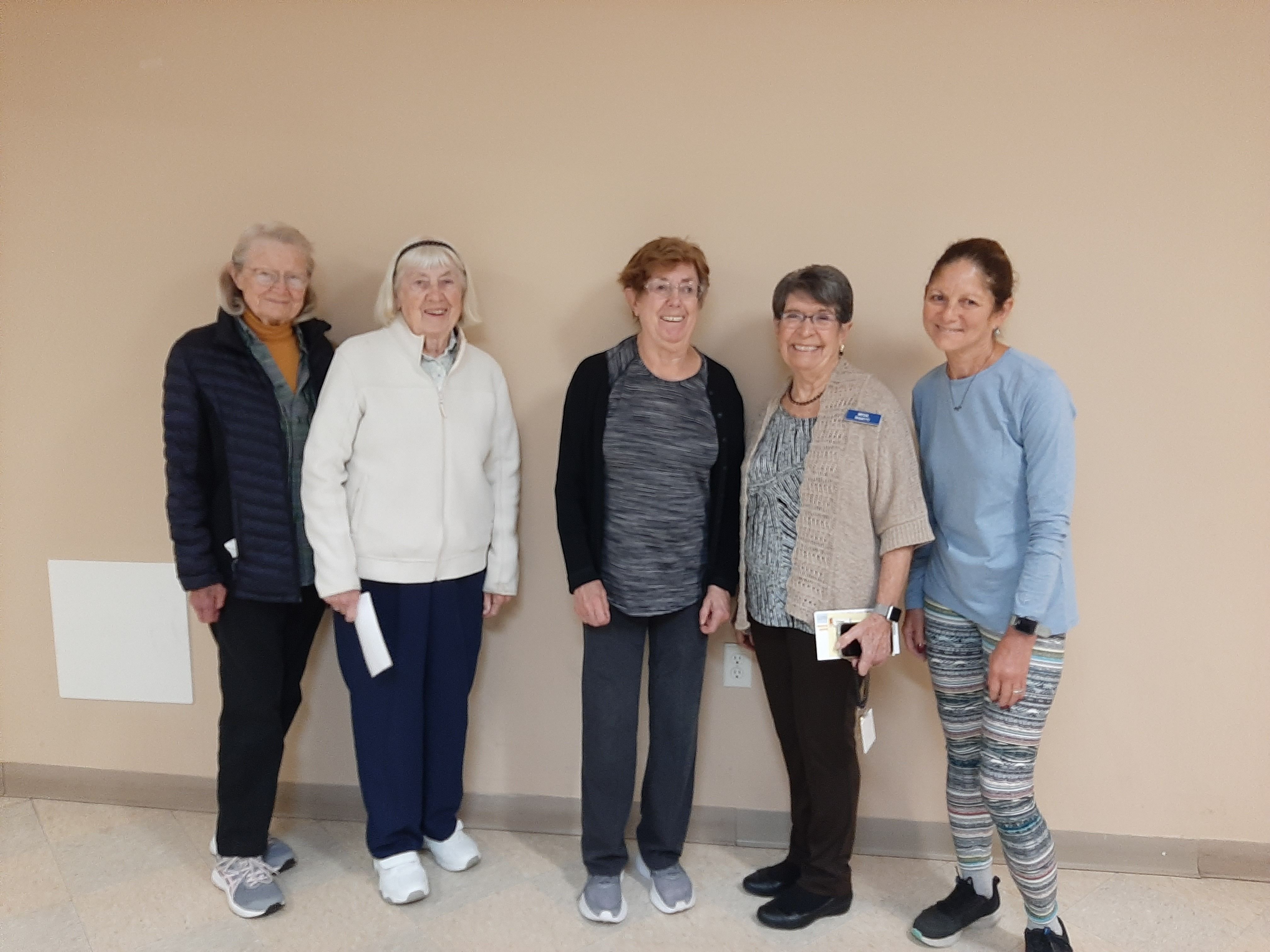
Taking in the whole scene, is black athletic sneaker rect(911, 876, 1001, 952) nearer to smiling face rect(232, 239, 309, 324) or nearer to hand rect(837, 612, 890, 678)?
hand rect(837, 612, 890, 678)

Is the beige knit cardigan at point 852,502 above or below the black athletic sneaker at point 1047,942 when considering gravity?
above

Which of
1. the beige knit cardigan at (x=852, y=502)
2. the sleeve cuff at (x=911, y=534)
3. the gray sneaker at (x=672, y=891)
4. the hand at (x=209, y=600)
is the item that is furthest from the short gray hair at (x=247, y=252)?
the gray sneaker at (x=672, y=891)

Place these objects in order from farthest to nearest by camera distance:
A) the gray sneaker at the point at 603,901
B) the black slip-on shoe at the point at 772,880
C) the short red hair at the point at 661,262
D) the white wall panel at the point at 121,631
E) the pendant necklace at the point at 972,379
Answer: the white wall panel at the point at 121,631, the black slip-on shoe at the point at 772,880, the gray sneaker at the point at 603,901, the short red hair at the point at 661,262, the pendant necklace at the point at 972,379

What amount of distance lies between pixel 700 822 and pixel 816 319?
1536 mm

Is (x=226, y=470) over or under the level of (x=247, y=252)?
under

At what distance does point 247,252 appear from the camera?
1960 mm

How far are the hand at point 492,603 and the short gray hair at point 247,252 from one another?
0.92 meters

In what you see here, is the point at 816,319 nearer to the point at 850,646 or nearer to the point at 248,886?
the point at 850,646

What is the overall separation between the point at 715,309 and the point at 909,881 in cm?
170

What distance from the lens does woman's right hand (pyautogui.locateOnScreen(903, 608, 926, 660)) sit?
202 cm

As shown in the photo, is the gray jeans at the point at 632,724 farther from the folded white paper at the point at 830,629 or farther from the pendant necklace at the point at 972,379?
the pendant necklace at the point at 972,379

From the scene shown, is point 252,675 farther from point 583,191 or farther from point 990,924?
point 990,924

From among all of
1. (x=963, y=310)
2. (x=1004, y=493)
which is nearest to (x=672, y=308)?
(x=963, y=310)

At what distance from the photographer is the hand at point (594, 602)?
1.93 metres
